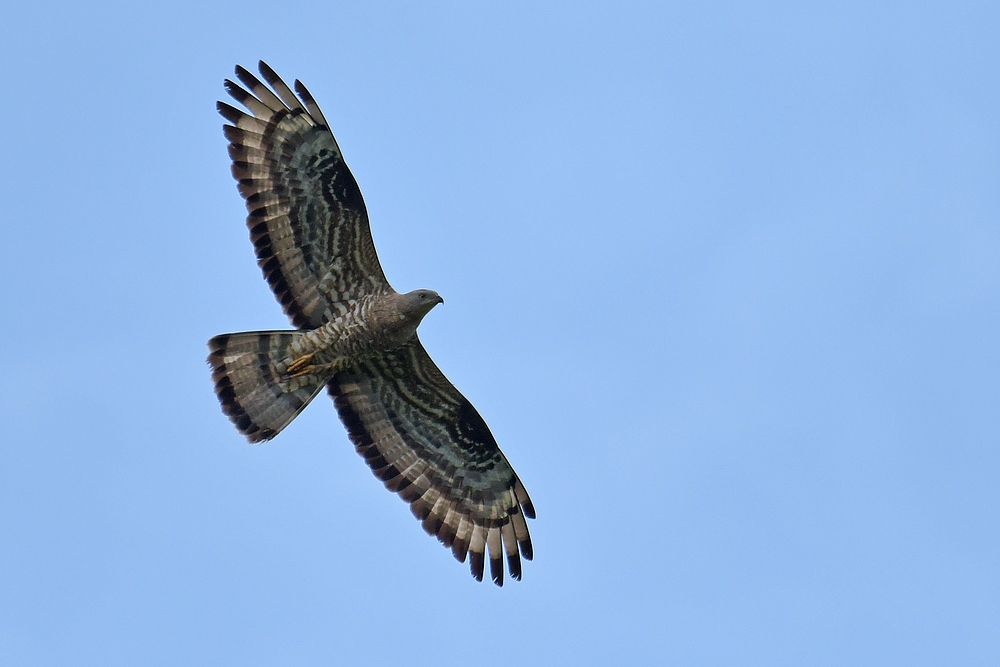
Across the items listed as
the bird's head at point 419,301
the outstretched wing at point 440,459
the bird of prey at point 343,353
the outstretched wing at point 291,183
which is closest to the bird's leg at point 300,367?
the bird of prey at point 343,353

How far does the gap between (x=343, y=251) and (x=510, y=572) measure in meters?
4.49

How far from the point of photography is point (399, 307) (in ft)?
65.4

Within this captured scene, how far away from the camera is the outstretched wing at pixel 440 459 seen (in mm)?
20766

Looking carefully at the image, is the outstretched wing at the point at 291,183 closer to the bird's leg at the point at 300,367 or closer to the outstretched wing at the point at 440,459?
the bird's leg at the point at 300,367

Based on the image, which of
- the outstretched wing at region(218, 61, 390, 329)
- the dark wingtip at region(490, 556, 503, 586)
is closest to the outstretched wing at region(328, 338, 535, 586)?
the dark wingtip at region(490, 556, 503, 586)

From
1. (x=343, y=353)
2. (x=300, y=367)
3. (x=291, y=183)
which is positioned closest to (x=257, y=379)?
(x=300, y=367)

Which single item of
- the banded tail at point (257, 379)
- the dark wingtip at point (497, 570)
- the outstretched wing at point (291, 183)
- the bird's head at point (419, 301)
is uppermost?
the outstretched wing at point (291, 183)

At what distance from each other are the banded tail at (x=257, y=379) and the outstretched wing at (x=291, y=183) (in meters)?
0.82

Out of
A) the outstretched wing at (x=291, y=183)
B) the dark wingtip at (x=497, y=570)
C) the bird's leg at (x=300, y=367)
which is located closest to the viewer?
the outstretched wing at (x=291, y=183)

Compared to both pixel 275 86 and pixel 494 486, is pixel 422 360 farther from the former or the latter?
pixel 275 86

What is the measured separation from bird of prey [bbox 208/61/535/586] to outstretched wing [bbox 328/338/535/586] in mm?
13

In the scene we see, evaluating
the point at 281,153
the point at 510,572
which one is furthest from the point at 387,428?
the point at 281,153

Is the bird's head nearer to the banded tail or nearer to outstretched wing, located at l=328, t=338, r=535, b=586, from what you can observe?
outstretched wing, located at l=328, t=338, r=535, b=586

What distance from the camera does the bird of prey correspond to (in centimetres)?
2000
